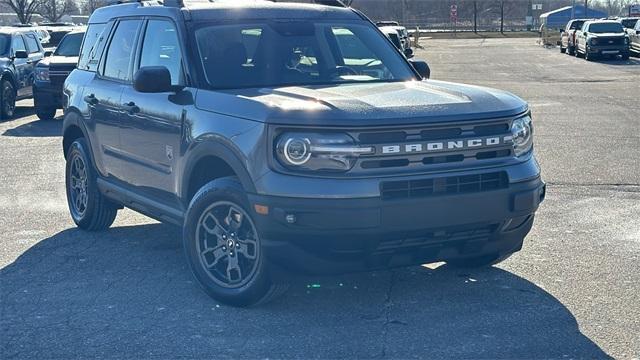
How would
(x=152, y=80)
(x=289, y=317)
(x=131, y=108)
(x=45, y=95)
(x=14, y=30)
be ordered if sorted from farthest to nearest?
(x=14, y=30) → (x=45, y=95) → (x=131, y=108) → (x=152, y=80) → (x=289, y=317)

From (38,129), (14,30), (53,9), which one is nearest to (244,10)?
(38,129)

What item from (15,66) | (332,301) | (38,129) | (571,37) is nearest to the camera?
(332,301)

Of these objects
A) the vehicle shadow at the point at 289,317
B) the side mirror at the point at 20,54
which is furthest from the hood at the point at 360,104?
the side mirror at the point at 20,54

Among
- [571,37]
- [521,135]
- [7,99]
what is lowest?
[571,37]

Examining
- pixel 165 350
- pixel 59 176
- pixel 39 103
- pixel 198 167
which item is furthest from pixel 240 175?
pixel 39 103

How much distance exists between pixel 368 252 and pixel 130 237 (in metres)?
3.36

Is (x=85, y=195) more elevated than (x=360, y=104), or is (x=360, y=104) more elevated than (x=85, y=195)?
(x=360, y=104)

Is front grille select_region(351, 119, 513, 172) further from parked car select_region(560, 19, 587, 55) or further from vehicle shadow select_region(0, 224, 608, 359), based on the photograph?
parked car select_region(560, 19, 587, 55)

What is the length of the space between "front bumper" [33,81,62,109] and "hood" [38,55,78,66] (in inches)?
17.0

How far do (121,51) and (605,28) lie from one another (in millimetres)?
37473

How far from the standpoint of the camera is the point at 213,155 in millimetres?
6027

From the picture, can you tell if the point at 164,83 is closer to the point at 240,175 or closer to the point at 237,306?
the point at 240,175

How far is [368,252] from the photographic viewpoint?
5453 mm

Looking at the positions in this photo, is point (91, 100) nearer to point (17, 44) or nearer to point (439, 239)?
point (439, 239)
